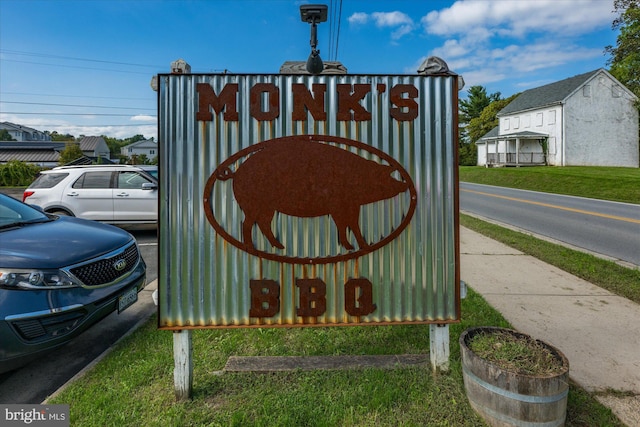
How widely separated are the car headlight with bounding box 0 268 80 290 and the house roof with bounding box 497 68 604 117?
41.9 metres

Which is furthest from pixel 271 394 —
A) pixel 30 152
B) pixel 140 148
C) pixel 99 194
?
pixel 140 148

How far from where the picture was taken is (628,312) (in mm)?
4457

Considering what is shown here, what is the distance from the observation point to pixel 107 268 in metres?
3.73

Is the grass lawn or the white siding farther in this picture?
the white siding

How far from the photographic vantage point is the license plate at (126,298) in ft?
12.3

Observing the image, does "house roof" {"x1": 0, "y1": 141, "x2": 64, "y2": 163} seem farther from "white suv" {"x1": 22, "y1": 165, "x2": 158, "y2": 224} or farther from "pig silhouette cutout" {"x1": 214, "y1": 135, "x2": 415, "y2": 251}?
"pig silhouette cutout" {"x1": 214, "y1": 135, "x2": 415, "y2": 251}

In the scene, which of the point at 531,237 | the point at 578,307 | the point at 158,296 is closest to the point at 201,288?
the point at 158,296

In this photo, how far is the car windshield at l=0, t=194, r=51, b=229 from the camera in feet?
13.2

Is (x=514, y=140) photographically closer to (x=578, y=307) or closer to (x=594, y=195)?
(x=594, y=195)

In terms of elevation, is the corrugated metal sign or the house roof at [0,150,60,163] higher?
the house roof at [0,150,60,163]

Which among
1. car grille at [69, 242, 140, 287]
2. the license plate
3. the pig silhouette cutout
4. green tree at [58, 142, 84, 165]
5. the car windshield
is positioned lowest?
the license plate

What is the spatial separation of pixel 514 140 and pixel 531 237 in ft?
119

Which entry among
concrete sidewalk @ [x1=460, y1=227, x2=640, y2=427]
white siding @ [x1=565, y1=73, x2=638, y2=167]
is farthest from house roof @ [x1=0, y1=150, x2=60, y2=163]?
white siding @ [x1=565, y1=73, x2=638, y2=167]

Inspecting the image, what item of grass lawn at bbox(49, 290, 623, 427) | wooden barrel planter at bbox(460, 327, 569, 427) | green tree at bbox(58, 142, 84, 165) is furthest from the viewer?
green tree at bbox(58, 142, 84, 165)
